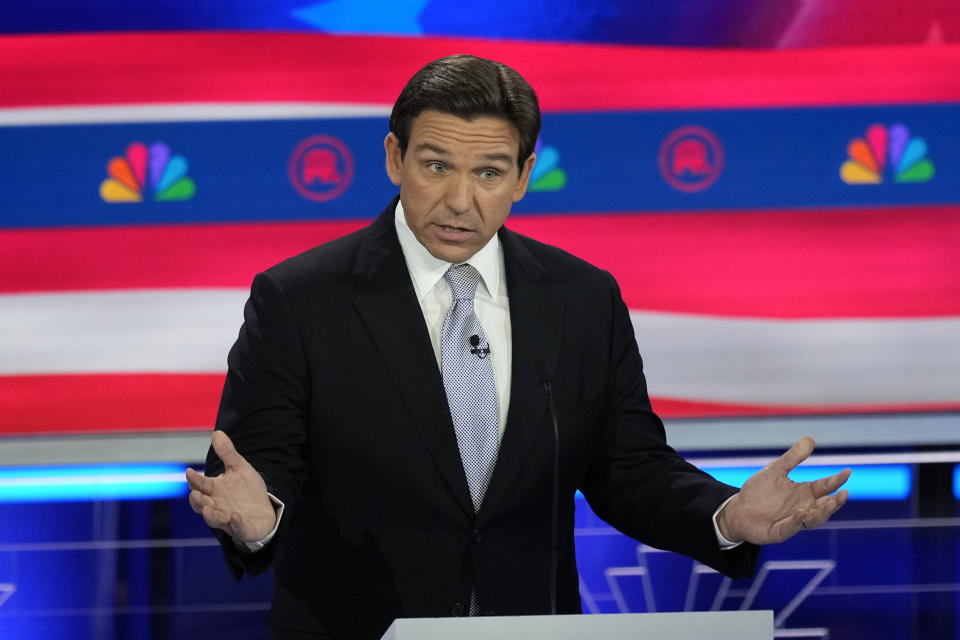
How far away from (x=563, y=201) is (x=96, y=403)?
134 centimetres

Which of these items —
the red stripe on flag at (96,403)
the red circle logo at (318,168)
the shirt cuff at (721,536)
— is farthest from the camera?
the red circle logo at (318,168)

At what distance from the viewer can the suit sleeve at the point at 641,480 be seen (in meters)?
1.95

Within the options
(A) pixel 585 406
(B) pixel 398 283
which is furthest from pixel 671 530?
(B) pixel 398 283

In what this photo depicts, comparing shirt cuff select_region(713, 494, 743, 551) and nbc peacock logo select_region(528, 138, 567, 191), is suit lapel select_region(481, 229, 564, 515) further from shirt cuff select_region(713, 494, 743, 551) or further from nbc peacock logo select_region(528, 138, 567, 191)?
nbc peacock logo select_region(528, 138, 567, 191)

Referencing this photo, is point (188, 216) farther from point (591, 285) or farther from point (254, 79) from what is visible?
point (591, 285)

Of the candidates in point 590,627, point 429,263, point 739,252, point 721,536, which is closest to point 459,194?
point 429,263

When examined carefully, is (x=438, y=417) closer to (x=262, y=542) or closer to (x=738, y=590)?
(x=262, y=542)

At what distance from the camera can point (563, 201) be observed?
11.2 feet

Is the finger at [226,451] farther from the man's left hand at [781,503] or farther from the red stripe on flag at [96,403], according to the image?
the red stripe on flag at [96,403]

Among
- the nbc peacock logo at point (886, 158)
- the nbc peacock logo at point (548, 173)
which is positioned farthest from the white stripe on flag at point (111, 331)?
the nbc peacock logo at point (886, 158)

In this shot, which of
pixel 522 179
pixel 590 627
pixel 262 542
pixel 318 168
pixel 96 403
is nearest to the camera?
pixel 590 627

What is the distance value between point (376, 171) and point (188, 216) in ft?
1.68

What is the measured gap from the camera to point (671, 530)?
2.00 meters

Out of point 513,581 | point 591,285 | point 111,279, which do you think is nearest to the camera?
point 513,581
